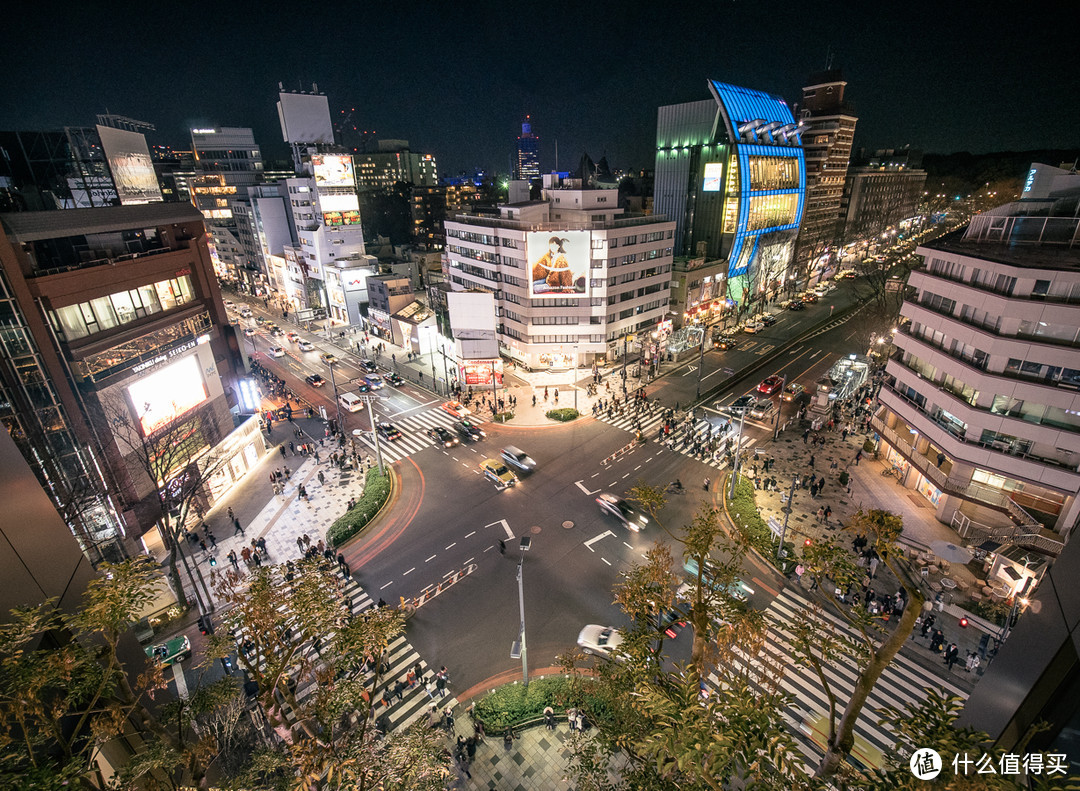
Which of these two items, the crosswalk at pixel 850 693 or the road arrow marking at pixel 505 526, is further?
the road arrow marking at pixel 505 526

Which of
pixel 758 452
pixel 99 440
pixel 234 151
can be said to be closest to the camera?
pixel 99 440

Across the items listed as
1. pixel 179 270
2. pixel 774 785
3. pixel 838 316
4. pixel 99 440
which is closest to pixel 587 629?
pixel 774 785

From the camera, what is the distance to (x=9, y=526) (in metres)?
8.95

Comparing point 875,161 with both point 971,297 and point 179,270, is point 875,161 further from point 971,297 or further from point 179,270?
point 179,270

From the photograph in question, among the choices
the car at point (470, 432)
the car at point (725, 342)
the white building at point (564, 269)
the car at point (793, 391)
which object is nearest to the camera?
the car at point (470, 432)

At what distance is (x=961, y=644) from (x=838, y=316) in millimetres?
60410

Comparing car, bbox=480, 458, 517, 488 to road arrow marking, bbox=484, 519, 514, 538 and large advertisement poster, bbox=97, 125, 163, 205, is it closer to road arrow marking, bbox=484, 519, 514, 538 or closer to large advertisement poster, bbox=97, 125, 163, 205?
road arrow marking, bbox=484, 519, 514, 538

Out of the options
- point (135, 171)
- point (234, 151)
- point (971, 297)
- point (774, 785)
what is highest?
point (234, 151)

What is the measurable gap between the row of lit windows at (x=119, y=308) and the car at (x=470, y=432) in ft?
72.4

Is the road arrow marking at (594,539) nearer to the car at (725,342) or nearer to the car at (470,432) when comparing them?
the car at (470,432)

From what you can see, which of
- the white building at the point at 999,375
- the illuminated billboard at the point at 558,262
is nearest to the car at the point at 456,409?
the illuminated billboard at the point at 558,262

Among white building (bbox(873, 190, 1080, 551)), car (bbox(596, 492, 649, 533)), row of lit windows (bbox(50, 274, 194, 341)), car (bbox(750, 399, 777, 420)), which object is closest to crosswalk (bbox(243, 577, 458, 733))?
car (bbox(596, 492, 649, 533))

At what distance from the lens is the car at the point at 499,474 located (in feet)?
110

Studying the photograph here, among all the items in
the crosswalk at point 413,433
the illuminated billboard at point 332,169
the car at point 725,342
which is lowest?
the crosswalk at point 413,433
